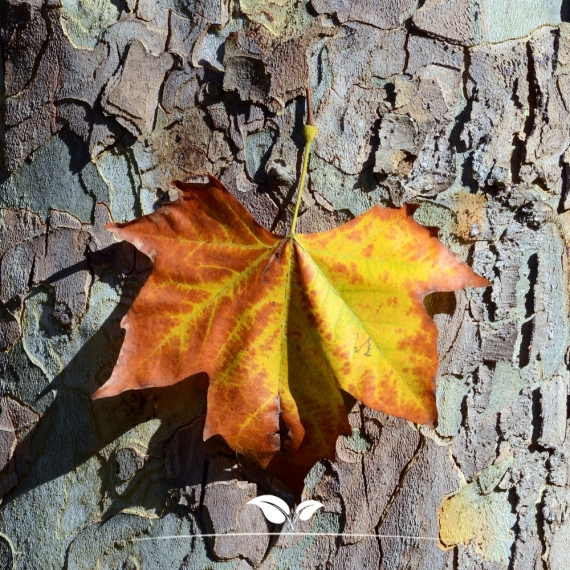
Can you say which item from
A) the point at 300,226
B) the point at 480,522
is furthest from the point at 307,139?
the point at 480,522

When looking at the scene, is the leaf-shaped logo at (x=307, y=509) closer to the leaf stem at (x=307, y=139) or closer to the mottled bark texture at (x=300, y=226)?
the mottled bark texture at (x=300, y=226)

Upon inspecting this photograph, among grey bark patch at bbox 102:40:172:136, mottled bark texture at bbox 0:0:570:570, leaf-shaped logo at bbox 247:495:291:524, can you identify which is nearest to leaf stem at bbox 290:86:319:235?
mottled bark texture at bbox 0:0:570:570

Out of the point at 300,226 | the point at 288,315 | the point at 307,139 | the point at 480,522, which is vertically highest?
the point at 307,139

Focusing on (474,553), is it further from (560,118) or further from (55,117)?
(55,117)

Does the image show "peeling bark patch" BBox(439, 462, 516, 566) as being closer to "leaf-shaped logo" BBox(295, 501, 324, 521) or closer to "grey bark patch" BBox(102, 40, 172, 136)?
"leaf-shaped logo" BBox(295, 501, 324, 521)

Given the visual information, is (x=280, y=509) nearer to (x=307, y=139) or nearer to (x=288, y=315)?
(x=288, y=315)

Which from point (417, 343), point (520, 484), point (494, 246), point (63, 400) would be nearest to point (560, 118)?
point (494, 246)
